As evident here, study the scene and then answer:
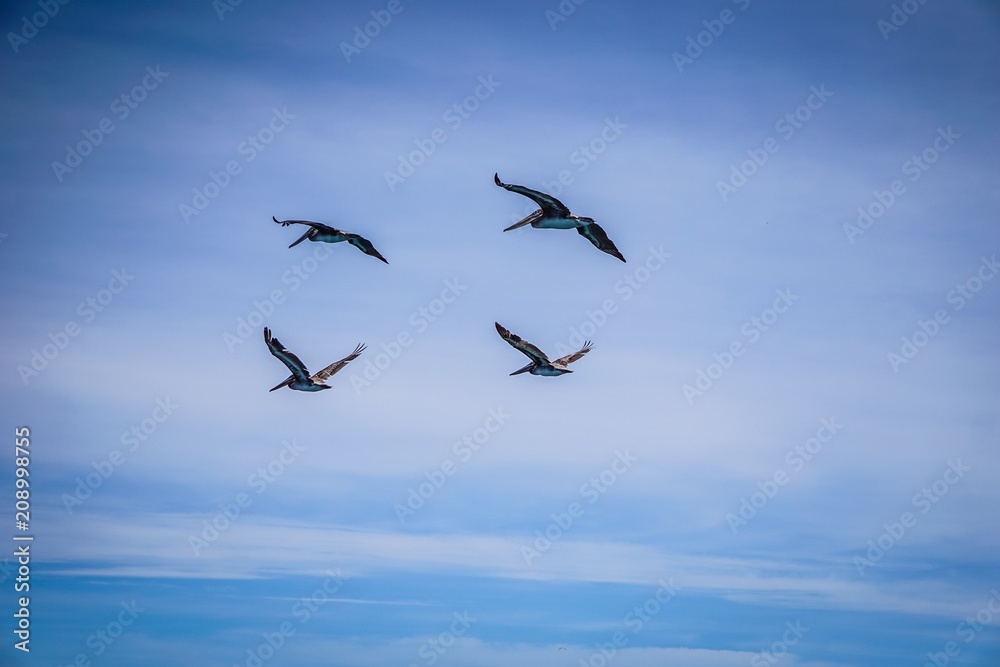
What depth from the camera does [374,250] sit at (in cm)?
6178

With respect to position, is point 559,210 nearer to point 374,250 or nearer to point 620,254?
point 620,254

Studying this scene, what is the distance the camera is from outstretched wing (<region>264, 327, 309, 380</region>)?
194 ft

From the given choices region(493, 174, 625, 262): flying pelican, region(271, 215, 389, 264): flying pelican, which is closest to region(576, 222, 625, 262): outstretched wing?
region(493, 174, 625, 262): flying pelican

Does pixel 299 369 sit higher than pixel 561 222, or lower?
lower

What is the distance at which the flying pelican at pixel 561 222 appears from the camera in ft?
185

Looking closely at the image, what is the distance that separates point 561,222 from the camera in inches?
2271

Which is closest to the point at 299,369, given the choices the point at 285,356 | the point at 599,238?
the point at 285,356

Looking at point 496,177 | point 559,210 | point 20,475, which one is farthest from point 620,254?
point 20,475

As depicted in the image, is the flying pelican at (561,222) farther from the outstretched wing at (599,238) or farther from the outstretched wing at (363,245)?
the outstretched wing at (363,245)

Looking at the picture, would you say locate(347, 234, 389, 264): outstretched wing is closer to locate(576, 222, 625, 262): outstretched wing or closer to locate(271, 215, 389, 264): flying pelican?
locate(271, 215, 389, 264): flying pelican

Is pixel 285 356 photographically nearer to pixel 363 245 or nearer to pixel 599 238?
pixel 363 245

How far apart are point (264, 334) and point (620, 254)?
585 inches

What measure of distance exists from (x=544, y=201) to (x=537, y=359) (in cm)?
701

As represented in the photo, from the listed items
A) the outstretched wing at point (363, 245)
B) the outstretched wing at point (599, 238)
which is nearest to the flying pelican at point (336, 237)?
the outstretched wing at point (363, 245)
